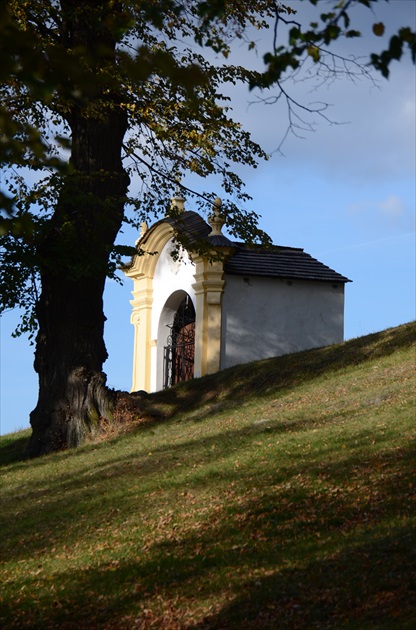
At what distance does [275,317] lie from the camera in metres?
30.4

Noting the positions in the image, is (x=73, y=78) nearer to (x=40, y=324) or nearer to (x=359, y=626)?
(x=359, y=626)

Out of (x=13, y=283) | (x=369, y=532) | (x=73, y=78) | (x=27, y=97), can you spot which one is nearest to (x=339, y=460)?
(x=369, y=532)

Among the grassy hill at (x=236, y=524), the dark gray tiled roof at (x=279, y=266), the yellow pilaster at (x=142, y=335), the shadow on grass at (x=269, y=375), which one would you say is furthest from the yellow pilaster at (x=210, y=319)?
the grassy hill at (x=236, y=524)

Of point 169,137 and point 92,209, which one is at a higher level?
point 169,137

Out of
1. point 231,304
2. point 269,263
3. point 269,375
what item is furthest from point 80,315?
point 269,263

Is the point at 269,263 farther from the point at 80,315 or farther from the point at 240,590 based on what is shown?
the point at 240,590

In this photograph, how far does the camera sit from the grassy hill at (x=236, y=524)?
877 centimetres

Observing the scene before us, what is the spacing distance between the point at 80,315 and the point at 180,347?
1088cm

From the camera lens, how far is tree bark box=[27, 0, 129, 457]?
21.5 metres

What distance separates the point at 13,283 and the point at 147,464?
19.9 feet

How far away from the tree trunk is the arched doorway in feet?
32.0

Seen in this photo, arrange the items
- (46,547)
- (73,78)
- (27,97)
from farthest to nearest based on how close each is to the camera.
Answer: (27,97) → (46,547) → (73,78)

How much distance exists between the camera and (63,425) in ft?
71.8

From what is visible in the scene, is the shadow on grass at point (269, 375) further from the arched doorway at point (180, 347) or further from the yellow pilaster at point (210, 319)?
the arched doorway at point (180, 347)
